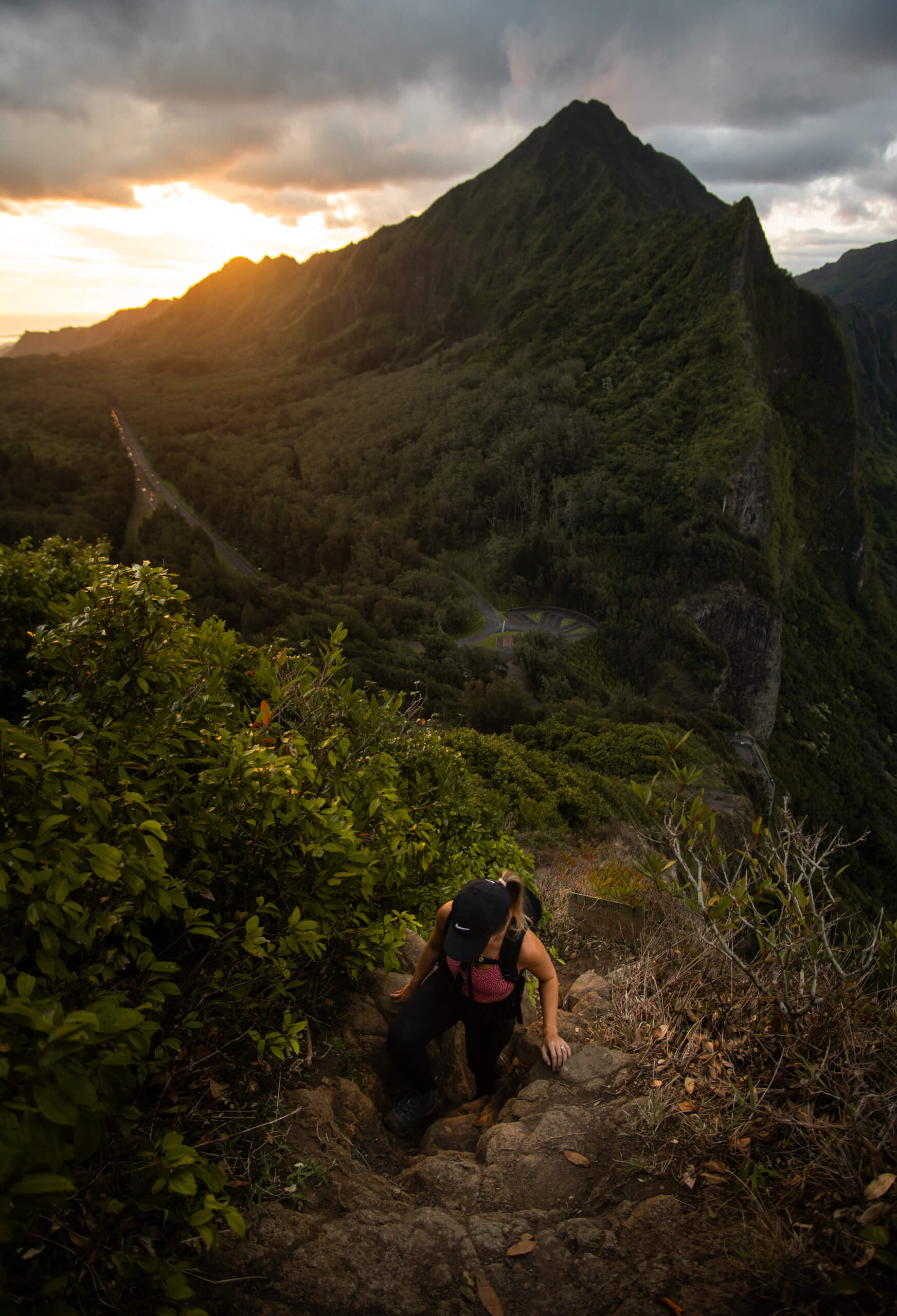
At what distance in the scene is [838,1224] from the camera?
186 centimetres

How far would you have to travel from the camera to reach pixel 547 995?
3.03 metres

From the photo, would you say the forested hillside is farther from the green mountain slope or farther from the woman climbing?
the green mountain slope

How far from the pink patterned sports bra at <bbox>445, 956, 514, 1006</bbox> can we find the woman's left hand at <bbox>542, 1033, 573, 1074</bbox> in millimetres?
268

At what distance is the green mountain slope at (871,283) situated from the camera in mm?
178875

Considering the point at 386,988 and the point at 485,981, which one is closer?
the point at 485,981

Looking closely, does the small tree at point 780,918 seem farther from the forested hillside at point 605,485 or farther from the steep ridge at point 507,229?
the steep ridge at point 507,229

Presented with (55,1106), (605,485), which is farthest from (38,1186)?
(605,485)

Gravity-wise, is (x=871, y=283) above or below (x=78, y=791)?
above

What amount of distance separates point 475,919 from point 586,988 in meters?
1.61

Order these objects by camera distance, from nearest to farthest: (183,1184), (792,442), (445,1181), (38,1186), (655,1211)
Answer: (38,1186), (183,1184), (655,1211), (445,1181), (792,442)

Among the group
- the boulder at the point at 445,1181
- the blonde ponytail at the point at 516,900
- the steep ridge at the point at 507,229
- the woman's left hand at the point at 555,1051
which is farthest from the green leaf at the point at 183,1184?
the steep ridge at the point at 507,229

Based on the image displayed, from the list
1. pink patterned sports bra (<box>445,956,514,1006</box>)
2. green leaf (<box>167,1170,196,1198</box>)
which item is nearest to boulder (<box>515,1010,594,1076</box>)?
pink patterned sports bra (<box>445,956,514,1006</box>)

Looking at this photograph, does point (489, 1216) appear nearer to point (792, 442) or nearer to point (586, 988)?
point (586, 988)

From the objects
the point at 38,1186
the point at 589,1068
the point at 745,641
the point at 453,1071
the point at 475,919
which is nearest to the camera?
the point at 38,1186
